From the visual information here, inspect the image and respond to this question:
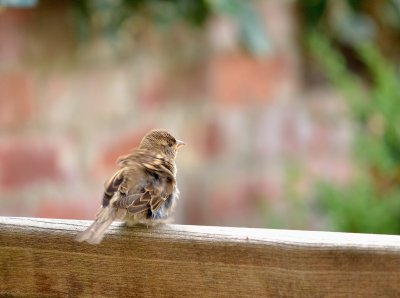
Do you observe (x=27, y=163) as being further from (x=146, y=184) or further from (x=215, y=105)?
(x=146, y=184)

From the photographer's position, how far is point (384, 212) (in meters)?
3.24

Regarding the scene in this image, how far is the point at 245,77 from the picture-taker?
4078 millimetres

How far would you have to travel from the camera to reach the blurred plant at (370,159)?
321 cm

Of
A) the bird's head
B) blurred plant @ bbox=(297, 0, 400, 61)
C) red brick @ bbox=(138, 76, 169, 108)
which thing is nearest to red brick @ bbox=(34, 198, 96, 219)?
red brick @ bbox=(138, 76, 169, 108)

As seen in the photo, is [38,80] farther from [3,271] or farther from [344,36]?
[3,271]

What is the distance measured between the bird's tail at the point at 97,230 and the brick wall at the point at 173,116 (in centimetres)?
169

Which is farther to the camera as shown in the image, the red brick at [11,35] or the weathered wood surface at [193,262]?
the red brick at [11,35]

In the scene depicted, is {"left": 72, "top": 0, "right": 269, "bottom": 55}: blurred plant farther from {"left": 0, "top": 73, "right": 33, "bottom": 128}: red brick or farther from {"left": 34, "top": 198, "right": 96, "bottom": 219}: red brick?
{"left": 34, "top": 198, "right": 96, "bottom": 219}: red brick

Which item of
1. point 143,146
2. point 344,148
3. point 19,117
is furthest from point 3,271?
point 344,148

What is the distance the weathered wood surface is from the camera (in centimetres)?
138

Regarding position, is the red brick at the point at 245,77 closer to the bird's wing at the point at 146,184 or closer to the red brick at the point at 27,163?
the red brick at the point at 27,163

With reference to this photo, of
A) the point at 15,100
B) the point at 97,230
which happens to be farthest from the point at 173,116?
the point at 97,230

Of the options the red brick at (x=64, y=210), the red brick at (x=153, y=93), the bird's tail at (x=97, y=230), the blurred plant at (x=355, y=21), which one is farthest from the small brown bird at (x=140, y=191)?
the blurred plant at (x=355, y=21)

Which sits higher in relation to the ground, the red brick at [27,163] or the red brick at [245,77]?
the red brick at [245,77]
